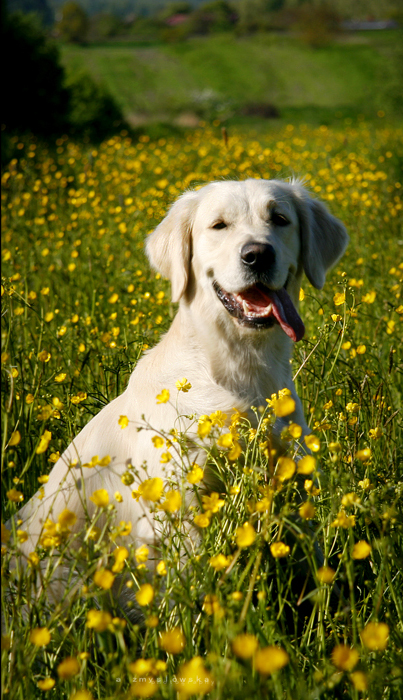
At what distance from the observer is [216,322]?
8.20 ft

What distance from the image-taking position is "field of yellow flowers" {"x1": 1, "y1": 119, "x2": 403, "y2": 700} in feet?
3.71

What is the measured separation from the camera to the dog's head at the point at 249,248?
241 centimetres

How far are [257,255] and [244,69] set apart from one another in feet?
Result: 141

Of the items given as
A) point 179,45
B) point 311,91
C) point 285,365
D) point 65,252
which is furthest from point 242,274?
point 179,45

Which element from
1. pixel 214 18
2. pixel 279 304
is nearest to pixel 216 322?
pixel 279 304

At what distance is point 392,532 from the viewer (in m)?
1.72

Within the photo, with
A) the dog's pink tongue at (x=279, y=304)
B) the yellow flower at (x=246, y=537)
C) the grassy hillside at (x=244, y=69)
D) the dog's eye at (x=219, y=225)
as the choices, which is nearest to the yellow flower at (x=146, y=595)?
the yellow flower at (x=246, y=537)

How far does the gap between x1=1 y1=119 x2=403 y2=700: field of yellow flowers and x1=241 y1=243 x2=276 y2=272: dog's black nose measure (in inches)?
12.3

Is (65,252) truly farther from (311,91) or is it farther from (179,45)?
(179,45)

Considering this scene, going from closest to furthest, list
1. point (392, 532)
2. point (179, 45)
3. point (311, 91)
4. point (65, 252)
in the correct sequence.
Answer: point (392, 532)
point (65, 252)
point (311, 91)
point (179, 45)

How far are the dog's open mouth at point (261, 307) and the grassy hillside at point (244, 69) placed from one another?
2792 centimetres

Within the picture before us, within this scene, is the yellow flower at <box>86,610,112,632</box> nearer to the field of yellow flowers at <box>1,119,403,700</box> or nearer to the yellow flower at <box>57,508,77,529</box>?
the field of yellow flowers at <box>1,119,403,700</box>

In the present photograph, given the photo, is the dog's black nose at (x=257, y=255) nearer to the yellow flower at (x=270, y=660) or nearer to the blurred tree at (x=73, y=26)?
the yellow flower at (x=270, y=660)

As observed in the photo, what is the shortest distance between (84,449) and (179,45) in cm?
4961
